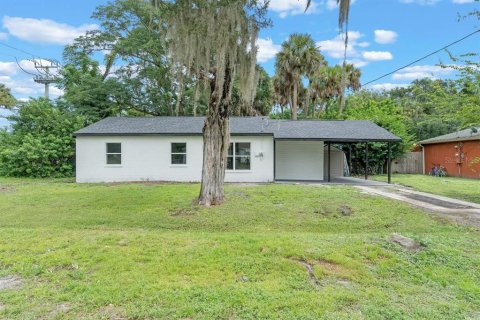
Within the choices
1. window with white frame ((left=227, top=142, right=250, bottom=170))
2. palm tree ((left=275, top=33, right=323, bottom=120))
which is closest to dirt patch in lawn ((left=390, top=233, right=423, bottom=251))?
window with white frame ((left=227, top=142, right=250, bottom=170))

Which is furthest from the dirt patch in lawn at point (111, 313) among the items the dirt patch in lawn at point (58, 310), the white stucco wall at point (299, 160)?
the white stucco wall at point (299, 160)

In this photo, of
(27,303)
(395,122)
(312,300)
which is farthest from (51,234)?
(395,122)

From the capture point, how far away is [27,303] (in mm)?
3227

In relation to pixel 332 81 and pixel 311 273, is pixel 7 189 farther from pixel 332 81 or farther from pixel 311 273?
pixel 332 81

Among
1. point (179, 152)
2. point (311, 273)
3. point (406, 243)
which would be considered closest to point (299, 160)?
point (179, 152)

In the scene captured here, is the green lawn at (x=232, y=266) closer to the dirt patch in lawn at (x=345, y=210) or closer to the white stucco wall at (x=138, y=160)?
the dirt patch in lawn at (x=345, y=210)

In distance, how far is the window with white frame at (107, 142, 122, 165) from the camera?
14781 millimetres

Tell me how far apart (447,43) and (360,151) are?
9.45 metres

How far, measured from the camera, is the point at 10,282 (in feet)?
12.5

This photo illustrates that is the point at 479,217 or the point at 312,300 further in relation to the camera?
the point at 479,217

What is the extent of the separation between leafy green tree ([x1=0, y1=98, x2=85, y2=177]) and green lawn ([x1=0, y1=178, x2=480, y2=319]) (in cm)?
988

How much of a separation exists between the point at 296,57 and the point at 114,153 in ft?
45.3

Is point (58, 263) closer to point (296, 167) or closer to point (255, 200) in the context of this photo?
point (255, 200)

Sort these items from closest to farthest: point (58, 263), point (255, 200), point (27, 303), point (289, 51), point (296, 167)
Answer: point (27, 303)
point (58, 263)
point (255, 200)
point (296, 167)
point (289, 51)
